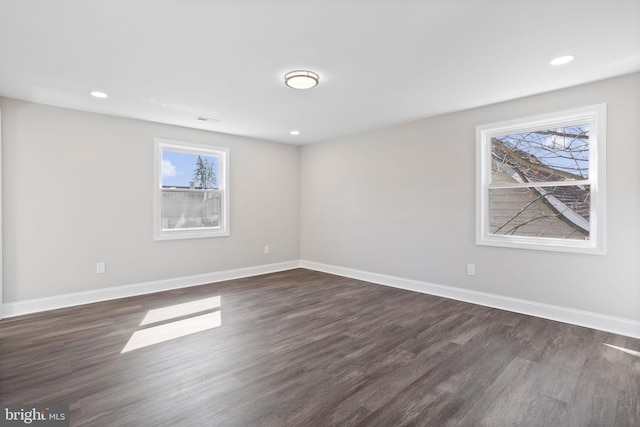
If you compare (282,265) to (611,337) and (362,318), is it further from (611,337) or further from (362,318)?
(611,337)

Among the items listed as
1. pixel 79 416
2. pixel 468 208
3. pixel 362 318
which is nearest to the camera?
pixel 79 416

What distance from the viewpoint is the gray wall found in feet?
9.50

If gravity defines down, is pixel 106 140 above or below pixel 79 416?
above

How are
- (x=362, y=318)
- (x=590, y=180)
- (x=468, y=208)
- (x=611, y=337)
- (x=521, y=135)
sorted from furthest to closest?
(x=468, y=208) < (x=521, y=135) < (x=362, y=318) < (x=590, y=180) < (x=611, y=337)

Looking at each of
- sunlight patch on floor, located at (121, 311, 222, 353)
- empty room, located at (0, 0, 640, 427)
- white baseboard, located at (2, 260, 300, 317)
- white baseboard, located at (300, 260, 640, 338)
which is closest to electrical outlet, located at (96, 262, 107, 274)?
empty room, located at (0, 0, 640, 427)

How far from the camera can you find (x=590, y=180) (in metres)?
3.10

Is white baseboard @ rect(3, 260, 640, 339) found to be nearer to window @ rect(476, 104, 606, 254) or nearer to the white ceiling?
window @ rect(476, 104, 606, 254)

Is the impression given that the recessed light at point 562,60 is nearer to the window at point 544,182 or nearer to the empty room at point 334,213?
the empty room at point 334,213

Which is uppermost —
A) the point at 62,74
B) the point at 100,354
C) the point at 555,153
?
the point at 62,74

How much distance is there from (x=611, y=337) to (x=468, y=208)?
1808mm

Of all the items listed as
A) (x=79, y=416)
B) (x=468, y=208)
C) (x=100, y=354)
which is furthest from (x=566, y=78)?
(x=100, y=354)

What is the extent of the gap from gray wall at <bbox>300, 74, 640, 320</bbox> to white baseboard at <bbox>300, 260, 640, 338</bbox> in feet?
0.21

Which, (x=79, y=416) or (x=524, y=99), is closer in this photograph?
(x=79, y=416)

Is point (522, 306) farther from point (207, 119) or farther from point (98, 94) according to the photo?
point (98, 94)
